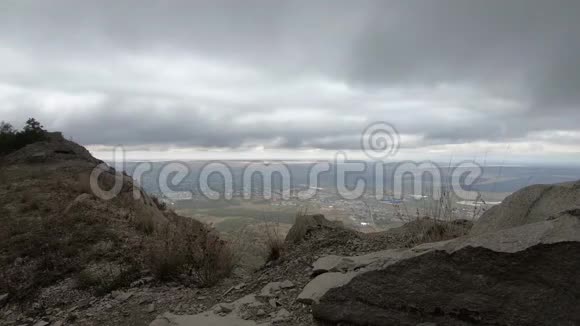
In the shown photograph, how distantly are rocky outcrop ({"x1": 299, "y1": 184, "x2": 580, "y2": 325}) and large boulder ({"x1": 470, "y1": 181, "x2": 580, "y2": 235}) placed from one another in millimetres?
Answer: 476

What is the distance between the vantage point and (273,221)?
5668 millimetres

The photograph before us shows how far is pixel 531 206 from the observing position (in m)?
3.64

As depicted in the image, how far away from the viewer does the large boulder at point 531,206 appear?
3400mm

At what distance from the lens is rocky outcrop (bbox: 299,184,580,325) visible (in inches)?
95.1

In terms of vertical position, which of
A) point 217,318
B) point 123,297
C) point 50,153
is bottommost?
point 123,297

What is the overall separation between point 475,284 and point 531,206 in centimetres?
159

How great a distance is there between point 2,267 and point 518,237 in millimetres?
6652

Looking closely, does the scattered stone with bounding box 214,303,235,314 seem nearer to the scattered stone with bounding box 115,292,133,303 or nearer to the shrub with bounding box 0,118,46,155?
the scattered stone with bounding box 115,292,133,303

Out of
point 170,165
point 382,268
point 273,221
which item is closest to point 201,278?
point 273,221

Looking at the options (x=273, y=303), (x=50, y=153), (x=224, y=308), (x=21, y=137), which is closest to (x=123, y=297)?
(x=224, y=308)

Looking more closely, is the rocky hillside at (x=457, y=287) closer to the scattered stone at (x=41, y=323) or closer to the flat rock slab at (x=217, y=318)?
the flat rock slab at (x=217, y=318)

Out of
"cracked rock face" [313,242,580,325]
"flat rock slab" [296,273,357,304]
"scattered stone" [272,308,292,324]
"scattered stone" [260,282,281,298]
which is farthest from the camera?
"scattered stone" [260,282,281,298]

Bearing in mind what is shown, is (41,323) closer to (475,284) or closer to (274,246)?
(274,246)

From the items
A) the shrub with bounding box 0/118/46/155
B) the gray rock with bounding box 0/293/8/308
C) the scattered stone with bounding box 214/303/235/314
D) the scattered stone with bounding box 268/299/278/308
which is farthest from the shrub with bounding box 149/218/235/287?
the shrub with bounding box 0/118/46/155
